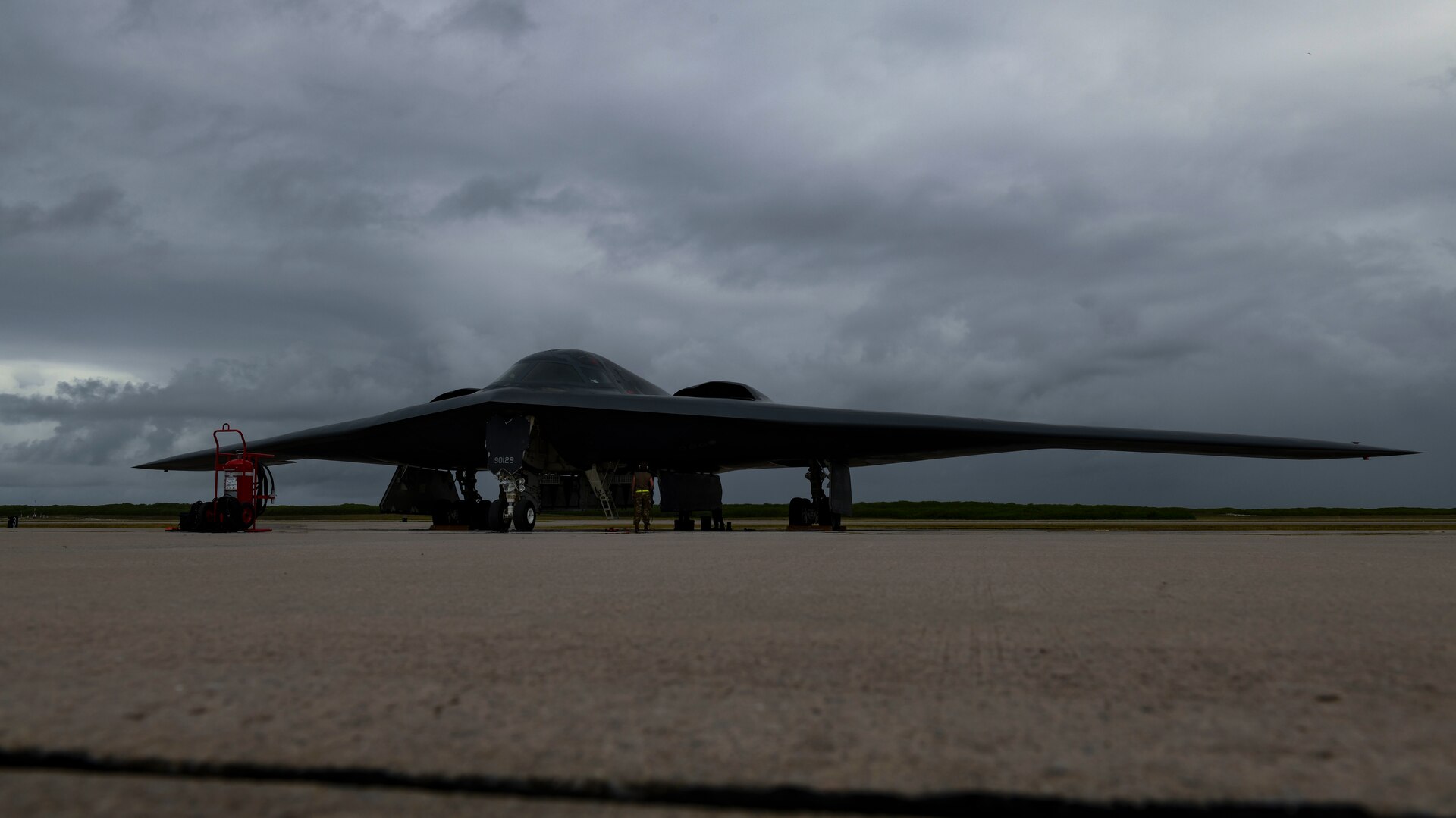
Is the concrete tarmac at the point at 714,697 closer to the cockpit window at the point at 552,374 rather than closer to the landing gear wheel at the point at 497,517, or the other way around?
the landing gear wheel at the point at 497,517

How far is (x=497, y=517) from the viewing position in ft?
53.4

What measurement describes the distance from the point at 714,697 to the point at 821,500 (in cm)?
1918

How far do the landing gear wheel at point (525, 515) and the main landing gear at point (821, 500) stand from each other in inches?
244

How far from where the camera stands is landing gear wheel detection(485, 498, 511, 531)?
53.4ft

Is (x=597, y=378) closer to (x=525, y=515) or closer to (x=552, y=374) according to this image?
(x=552, y=374)

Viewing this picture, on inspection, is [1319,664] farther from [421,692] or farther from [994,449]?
[994,449]

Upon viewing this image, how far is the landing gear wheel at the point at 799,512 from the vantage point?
20750mm

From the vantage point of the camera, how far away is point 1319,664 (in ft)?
8.40

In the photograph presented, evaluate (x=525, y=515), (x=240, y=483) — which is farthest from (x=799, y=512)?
(x=240, y=483)

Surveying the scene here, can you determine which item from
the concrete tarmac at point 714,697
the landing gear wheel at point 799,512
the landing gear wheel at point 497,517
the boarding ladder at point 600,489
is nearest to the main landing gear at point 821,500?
the landing gear wheel at point 799,512

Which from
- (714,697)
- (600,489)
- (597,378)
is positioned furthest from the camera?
(600,489)

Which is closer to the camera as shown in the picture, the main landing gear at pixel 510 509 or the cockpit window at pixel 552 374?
the main landing gear at pixel 510 509

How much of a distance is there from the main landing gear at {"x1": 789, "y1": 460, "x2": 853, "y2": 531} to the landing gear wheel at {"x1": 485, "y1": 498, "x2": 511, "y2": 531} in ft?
22.0

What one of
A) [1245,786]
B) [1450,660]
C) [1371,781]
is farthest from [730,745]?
[1450,660]
